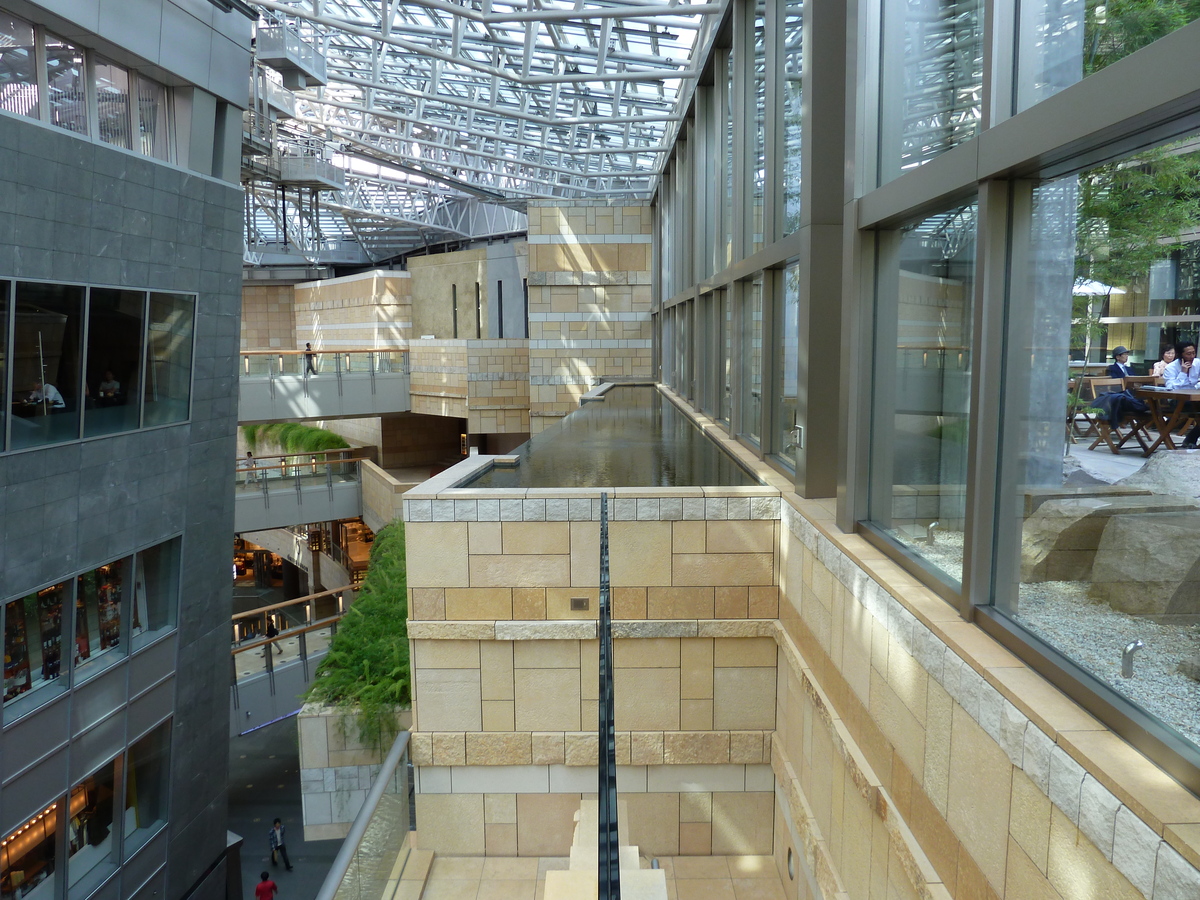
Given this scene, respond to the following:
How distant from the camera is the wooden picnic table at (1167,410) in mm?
2654

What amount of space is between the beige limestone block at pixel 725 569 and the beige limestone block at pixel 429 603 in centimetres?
192

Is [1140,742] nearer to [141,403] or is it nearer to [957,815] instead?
[957,815]

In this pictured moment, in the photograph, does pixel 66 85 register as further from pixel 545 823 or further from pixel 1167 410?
pixel 1167 410

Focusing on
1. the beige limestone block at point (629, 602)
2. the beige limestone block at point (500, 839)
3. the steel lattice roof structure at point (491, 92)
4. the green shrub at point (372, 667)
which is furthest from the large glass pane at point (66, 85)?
the beige limestone block at point (500, 839)

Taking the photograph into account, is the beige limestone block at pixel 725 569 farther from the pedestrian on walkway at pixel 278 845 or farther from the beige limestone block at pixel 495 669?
the pedestrian on walkway at pixel 278 845

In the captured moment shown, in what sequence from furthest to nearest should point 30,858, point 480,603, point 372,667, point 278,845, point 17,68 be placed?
point 278,845 < point 372,667 < point 30,858 < point 17,68 < point 480,603

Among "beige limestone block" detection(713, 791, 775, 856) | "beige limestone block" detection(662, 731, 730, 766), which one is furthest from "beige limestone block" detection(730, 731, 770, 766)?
"beige limestone block" detection(713, 791, 775, 856)

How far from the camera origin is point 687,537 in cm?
718

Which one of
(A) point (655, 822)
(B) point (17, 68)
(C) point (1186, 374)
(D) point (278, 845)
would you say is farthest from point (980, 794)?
(D) point (278, 845)

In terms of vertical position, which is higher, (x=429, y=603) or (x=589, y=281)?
(x=589, y=281)

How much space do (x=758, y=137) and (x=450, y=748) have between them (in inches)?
293

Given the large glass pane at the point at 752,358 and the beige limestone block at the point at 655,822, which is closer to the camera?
the beige limestone block at the point at 655,822

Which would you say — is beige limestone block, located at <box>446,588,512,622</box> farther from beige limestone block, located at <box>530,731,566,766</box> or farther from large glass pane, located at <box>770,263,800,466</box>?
large glass pane, located at <box>770,263,800,466</box>

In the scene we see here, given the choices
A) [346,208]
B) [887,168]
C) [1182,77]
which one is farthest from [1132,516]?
[346,208]
